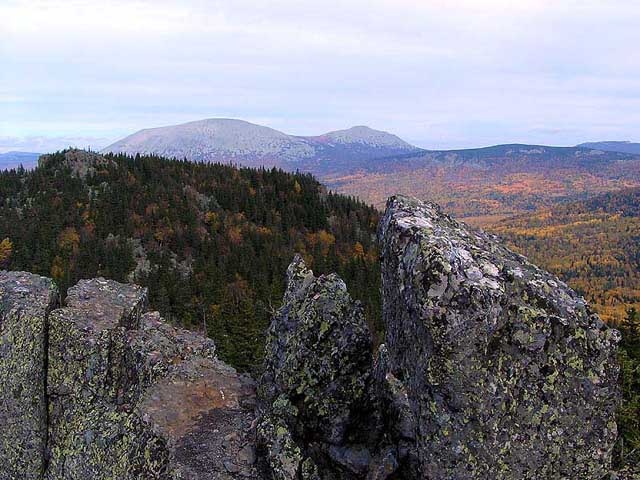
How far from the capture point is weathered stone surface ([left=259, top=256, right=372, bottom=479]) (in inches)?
496

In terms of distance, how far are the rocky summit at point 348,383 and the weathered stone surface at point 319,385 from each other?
0.04 metres

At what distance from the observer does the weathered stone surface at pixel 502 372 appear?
955 cm

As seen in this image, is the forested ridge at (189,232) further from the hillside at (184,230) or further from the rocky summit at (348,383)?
the rocky summit at (348,383)

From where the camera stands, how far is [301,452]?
12.4 meters

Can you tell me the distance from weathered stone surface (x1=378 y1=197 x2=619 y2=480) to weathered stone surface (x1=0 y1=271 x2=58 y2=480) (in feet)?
49.5

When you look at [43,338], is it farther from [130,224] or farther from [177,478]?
[130,224]

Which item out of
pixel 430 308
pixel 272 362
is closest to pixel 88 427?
pixel 272 362

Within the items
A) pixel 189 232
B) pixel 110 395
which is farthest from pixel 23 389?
pixel 189 232

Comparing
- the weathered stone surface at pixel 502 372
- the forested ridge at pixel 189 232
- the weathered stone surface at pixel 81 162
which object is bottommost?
the forested ridge at pixel 189 232

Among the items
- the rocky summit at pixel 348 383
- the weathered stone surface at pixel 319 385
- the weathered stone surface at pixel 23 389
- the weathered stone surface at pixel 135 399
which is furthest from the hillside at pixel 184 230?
the weathered stone surface at pixel 319 385

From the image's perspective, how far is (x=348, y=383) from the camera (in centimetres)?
1338

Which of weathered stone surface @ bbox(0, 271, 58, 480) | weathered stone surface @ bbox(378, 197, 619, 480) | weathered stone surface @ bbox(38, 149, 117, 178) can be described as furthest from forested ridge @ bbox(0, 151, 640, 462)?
weathered stone surface @ bbox(378, 197, 619, 480)

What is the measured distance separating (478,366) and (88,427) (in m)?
12.8

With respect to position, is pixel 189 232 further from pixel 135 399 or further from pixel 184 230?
pixel 135 399
